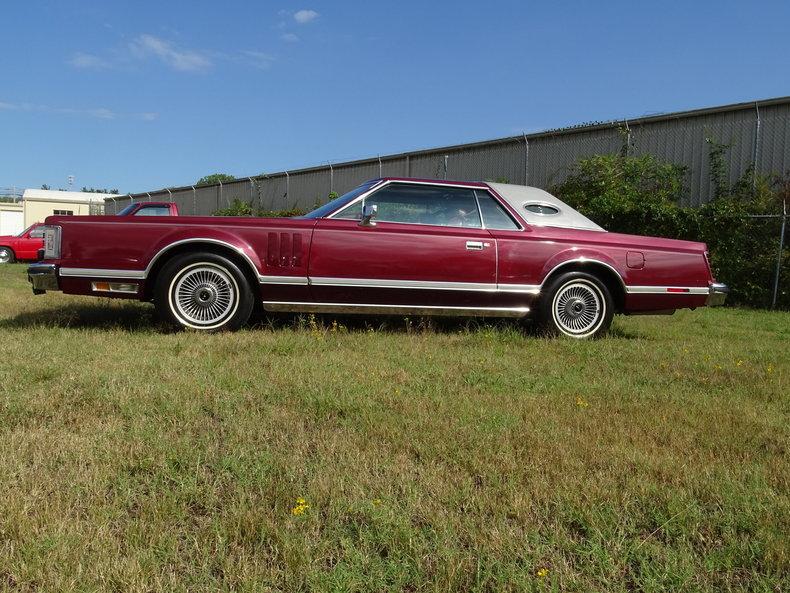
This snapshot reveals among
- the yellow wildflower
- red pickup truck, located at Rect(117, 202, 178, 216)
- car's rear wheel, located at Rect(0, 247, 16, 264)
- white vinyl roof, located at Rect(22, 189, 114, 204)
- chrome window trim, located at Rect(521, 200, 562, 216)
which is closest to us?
the yellow wildflower

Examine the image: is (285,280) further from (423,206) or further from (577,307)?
(577,307)

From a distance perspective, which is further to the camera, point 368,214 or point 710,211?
point 710,211

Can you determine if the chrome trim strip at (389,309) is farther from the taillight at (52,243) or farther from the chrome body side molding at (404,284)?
the taillight at (52,243)

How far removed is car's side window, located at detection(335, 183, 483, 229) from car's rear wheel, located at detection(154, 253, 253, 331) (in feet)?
3.49

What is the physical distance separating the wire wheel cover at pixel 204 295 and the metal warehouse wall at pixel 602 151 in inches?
374

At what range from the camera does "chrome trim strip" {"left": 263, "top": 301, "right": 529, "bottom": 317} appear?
5211 millimetres

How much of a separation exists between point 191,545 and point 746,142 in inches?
455

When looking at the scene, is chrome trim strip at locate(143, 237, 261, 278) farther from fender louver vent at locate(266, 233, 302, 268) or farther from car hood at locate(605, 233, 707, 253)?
car hood at locate(605, 233, 707, 253)

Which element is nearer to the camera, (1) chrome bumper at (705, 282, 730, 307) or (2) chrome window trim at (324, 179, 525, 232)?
(2) chrome window trim at (324, 179, 525, 232)

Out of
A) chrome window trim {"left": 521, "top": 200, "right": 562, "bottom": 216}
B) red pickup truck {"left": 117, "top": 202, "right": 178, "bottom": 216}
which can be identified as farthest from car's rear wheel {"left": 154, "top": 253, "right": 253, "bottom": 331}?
red pickup truck {"left": 117, "top": 202, "right": 178, "bottom": 216}

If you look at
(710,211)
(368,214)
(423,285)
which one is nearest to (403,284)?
(423,285)

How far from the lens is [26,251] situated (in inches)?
773

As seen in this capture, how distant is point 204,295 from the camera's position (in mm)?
5129

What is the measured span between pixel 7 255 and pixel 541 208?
62.9ft
